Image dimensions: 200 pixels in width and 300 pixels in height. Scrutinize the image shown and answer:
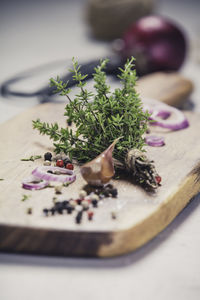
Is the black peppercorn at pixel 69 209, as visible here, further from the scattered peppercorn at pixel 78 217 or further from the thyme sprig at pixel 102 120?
the thyme sprig at pixel 102 120

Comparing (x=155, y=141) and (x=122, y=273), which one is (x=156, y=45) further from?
(x=122, y=273)

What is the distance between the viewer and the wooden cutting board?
139cm

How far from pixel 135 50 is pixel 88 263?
6.77 ft

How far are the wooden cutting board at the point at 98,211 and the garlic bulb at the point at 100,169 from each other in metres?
0.07

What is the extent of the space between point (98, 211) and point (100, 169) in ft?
0.54

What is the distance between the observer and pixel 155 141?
1979mm

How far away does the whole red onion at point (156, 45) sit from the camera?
304cm

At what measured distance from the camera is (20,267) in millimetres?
1371

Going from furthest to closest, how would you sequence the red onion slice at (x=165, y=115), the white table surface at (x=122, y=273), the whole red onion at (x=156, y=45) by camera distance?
the whole red onion at (x=156, y=45) < the red onion slice at (x=165, y=115) < the white table surface at (x=122, y=273)

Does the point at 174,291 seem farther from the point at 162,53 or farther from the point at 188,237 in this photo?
the point at 162,53

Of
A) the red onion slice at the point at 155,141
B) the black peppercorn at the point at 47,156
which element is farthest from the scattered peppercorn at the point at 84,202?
the red onion slice at the point at 155,141

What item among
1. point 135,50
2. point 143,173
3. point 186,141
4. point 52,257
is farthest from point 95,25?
point 52,257

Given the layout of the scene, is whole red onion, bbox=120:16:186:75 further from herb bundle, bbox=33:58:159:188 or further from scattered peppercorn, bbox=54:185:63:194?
scattered peppercorn, bbox=54:185:63:194

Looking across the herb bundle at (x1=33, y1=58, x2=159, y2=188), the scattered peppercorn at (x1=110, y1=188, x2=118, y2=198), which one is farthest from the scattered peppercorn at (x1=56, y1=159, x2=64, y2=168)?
the scattered peppercorn at (x1=110, y1=188, x2=118, y2=198)
